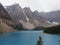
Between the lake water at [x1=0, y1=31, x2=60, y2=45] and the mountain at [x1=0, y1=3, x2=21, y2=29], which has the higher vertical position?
the mountain at [x1=0, y1=3, x2=21, y2=29]

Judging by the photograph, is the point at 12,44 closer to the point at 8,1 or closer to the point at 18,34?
the point at 18,34

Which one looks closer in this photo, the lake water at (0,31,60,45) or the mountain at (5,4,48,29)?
the lake water at (0,31,60,45)

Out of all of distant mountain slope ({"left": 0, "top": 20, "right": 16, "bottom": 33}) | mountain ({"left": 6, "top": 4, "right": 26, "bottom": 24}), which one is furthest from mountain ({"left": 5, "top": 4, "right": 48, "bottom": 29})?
distant mountain slope ({"left": 0, "top": 20, "right": 16, "bottom": 33})

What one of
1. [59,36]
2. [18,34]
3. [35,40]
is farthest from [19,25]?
[59,36]

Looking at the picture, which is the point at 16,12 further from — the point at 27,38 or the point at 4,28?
the point at 27,38

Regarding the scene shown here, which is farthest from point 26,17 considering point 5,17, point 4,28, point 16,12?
point 4,28

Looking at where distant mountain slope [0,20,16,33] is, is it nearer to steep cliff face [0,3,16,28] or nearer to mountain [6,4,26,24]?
steep cliff face [0,3,16,28]

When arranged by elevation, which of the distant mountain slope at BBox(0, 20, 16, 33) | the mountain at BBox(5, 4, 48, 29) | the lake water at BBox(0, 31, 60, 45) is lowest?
the lake water at BBox(0, 31, 60, 45)

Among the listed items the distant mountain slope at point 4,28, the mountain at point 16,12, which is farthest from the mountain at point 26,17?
the distant mountain slope at point 4,28
